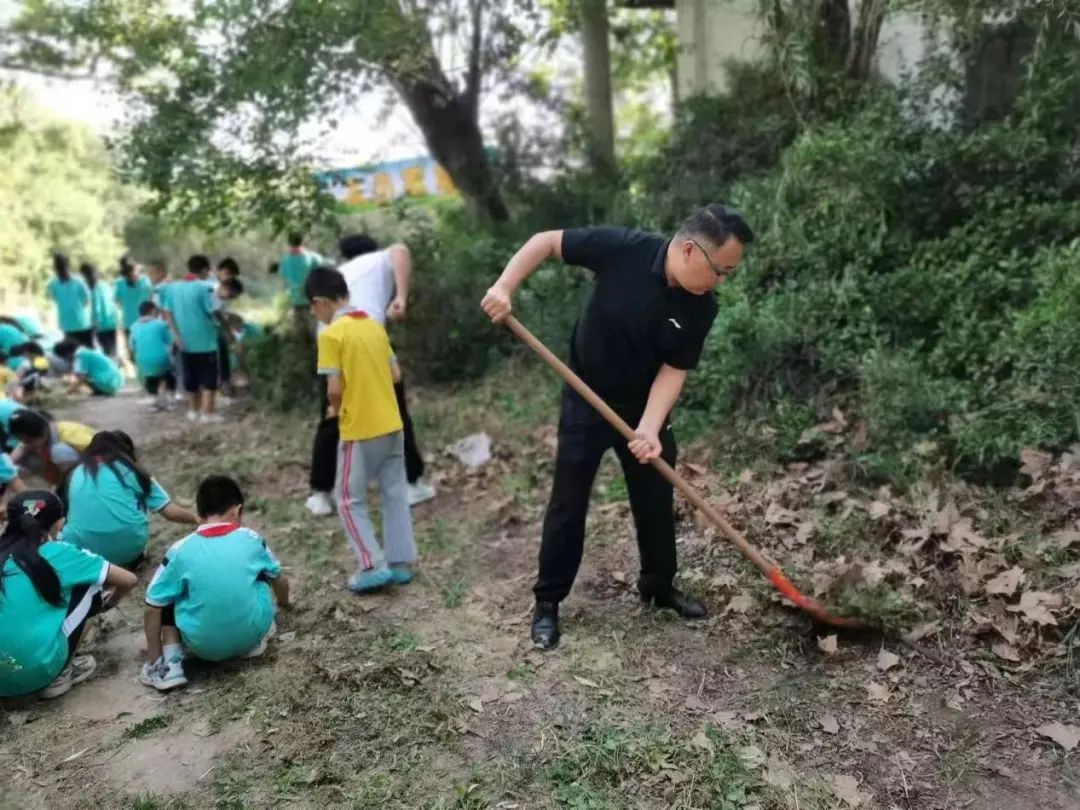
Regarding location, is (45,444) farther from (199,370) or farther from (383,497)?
(199,370)

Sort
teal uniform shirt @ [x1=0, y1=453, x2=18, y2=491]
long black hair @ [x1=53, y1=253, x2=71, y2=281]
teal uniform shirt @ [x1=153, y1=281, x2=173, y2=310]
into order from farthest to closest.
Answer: long black hair @ [x1=53, y1=253, x2=71, y2=281] < teal uniform shirt @ [x1=153, y1=281, x2=173, y2=310] < teal uniform shirt @ [x1=0, y1=453, x2=18, y2=491]

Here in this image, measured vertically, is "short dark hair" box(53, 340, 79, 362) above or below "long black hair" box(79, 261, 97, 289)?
below

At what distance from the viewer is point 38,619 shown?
3.50 m

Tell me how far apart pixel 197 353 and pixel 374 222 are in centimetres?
356

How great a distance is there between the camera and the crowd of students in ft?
11.6

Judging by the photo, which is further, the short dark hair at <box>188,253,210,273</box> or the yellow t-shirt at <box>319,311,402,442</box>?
the short dark hair at <box>188,253,210,273</box>

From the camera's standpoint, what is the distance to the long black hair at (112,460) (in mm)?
4372

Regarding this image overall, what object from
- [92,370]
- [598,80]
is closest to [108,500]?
[92,370]

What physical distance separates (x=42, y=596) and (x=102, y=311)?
898 cm

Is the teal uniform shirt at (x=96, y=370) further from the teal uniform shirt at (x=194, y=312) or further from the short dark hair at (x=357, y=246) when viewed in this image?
the short dark hair at (x=357, y=246)

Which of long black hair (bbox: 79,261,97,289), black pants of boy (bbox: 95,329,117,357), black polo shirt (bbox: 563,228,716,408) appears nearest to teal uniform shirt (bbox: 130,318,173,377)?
long black hair (bbox: 79,261,97,289)

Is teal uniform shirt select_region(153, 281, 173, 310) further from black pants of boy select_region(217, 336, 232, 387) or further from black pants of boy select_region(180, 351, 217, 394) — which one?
black pants of boy select_region(217, 336, 232, 387)

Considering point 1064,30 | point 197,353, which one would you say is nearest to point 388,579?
point 197,353

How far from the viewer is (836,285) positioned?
19.6 ft
